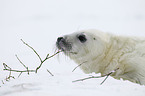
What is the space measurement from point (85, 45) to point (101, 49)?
283mm

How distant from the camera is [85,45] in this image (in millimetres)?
3498

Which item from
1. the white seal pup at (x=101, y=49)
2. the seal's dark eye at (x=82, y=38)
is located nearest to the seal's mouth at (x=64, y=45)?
the white seal pup at (x=101, y=49)

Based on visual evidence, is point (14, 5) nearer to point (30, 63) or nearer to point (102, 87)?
point (30, 63)

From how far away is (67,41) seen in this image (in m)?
3.38

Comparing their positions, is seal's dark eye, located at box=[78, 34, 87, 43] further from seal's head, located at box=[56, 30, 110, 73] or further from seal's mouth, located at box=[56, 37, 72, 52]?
seal's mouth, located at box=[56, 37, 72, 52]

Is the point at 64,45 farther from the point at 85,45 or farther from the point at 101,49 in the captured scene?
the point at 101,49

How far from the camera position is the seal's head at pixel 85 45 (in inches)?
135

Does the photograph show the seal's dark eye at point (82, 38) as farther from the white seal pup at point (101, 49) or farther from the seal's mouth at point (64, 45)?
the seal's mouth at point (64, 45)

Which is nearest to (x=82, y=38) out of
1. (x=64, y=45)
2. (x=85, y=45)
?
(x=85, y=45)

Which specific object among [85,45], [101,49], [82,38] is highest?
[82,38]

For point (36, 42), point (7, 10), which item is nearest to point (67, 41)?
point (36, 42)

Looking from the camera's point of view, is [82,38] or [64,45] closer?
[64,45]

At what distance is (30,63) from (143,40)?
2.75 m

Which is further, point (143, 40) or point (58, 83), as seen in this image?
point (143, 40)
